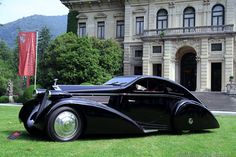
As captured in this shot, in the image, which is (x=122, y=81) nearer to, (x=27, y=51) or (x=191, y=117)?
(x=191, y=117)

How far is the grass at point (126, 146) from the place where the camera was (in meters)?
5.80

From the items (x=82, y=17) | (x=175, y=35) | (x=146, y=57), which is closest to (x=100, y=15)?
(x=82, y=17)

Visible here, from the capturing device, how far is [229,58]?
3800cm

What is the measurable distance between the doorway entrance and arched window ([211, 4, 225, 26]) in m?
4.61

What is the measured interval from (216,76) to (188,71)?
3.95m

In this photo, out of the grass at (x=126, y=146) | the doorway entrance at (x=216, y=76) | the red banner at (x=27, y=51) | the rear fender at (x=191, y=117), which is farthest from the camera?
the doorway entrance at (x=216, y=76)

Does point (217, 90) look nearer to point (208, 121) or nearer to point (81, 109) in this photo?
point (208, 121)

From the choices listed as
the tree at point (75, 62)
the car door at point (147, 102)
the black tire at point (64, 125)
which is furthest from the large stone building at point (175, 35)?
the black tire at point (64, 125)

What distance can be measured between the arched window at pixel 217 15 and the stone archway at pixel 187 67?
3.83m

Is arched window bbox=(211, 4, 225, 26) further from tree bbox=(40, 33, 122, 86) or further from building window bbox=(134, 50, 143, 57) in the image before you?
tree bbox=(40, 33, 122, 86)

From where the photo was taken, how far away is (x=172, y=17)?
4272cm

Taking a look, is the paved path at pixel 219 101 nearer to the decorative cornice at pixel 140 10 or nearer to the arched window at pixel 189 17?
the arched window at pixel 189 17

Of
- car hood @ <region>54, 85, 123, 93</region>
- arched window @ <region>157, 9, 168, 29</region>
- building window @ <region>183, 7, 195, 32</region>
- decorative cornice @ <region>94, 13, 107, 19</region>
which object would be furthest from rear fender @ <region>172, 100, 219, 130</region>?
decorative cornice @ <region>94, 13, 107, 19</region>

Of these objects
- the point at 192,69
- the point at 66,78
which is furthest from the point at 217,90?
the point at 66,78
